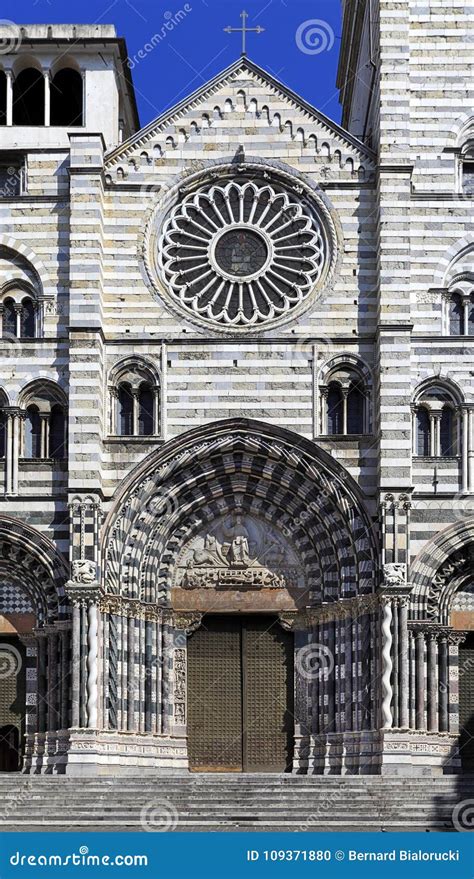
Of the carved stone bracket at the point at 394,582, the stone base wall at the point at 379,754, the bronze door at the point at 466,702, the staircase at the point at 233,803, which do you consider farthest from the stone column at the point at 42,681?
the bronze door at the point at 466,702

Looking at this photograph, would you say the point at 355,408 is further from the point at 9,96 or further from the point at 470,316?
the point at 9,96

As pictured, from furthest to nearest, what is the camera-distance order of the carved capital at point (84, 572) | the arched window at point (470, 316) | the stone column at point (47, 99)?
the stone column at point (47, 99) → the arched window at point (470, 316) → the carved capital at point (84, 572)

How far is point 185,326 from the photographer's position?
2936 cm

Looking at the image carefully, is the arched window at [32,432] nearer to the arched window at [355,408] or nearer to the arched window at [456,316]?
the arched window at [355,408]

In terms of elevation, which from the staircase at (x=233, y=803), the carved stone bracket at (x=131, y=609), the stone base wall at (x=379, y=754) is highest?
the carved stone bracket at (x=131, y=609)

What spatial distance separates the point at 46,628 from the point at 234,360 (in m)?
5.12

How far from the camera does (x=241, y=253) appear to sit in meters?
29.7

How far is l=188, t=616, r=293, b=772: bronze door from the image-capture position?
95.1ft

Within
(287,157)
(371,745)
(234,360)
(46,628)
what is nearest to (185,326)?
(234,360)

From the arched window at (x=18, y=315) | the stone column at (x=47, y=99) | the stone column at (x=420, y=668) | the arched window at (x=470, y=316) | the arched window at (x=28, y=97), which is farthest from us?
the arched window at (x=28, y=97)

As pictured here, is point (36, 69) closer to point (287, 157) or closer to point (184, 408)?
point (287, 157)

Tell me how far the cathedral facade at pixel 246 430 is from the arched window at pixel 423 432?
0.12 feet

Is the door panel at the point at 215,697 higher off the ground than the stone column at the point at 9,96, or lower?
lower

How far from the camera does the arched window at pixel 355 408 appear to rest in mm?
29078
